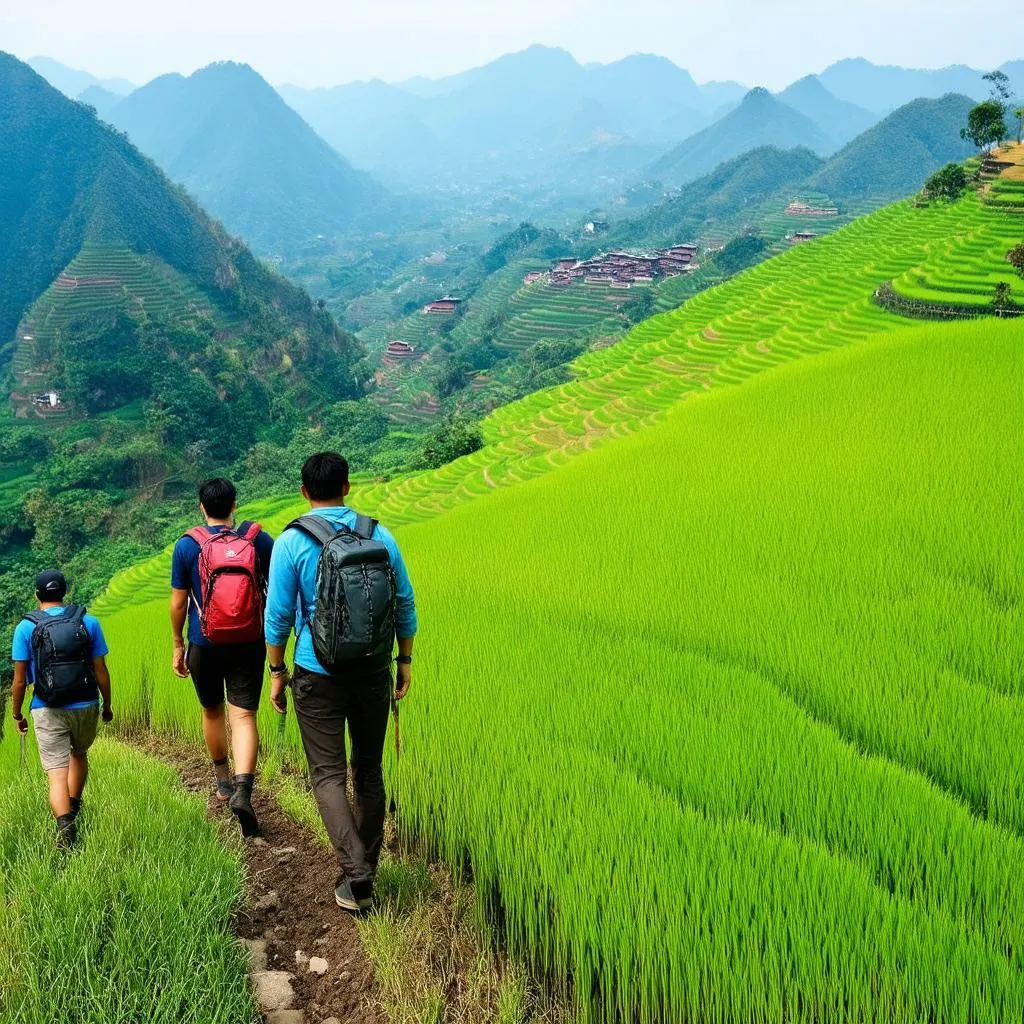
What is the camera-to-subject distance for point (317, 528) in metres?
2.13

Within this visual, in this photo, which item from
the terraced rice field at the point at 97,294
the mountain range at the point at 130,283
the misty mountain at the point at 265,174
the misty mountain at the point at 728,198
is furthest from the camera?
the misty mountain at the point at 265,174

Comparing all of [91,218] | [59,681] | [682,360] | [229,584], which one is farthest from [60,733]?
[91,218]

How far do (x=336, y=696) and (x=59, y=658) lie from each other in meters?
1.31

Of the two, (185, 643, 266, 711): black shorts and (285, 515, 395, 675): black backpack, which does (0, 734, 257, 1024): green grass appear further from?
(285, 515, 395, 675): black backpack

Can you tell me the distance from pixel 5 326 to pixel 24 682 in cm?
5849

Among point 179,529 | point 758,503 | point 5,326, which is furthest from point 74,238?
point 758,503

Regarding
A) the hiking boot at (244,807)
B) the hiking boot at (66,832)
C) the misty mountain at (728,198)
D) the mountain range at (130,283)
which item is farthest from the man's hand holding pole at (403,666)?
the misty mountain at (728,198)

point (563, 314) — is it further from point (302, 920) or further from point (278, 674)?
point (302, 920)

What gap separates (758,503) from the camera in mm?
5906

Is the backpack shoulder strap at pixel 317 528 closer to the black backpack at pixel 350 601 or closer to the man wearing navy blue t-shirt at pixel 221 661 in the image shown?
the black backpack at pixel 350 601

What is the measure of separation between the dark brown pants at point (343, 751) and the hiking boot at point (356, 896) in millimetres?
18

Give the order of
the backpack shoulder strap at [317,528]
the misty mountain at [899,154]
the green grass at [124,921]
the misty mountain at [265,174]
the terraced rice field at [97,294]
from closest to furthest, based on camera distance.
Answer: the green grass at [124,921], the backpack shoulder strap at [317,528], the terraced rice field at [97,294], the misty mountain at [899,154], the misty mountain at [265,174]

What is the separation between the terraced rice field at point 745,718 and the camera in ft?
5.78

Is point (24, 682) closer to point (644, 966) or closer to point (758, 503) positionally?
point (644, 966)
